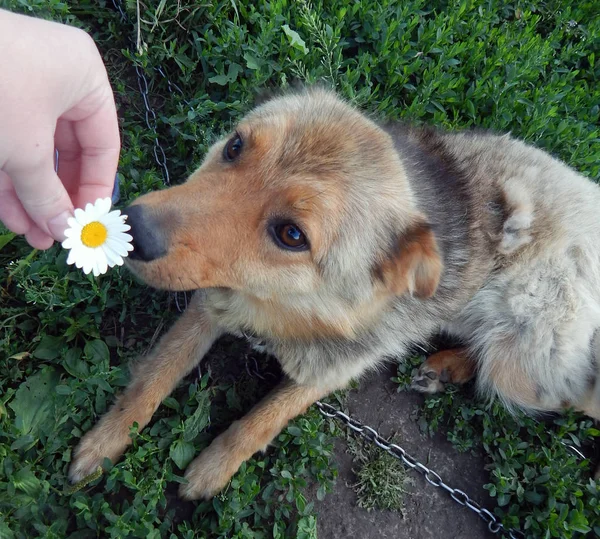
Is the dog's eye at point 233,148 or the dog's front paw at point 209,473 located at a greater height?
the dog's eye at point 233,148

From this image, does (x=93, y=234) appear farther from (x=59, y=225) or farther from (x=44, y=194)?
(x=44, y=194)

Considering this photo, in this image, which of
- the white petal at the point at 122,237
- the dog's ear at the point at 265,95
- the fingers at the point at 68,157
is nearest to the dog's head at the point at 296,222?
the white petal at the point at 122,237

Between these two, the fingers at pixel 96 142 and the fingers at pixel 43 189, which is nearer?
the fingers at pixel 43 189

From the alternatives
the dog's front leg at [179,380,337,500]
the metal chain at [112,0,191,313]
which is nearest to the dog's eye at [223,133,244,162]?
the metal chain at [112,0,191,313]

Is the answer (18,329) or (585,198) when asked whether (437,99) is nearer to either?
(585,198)

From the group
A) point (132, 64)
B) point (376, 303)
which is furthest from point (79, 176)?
point (132, 64)

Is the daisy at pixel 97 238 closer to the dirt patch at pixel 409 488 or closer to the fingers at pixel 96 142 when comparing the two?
the fingers at pixel 96 142
